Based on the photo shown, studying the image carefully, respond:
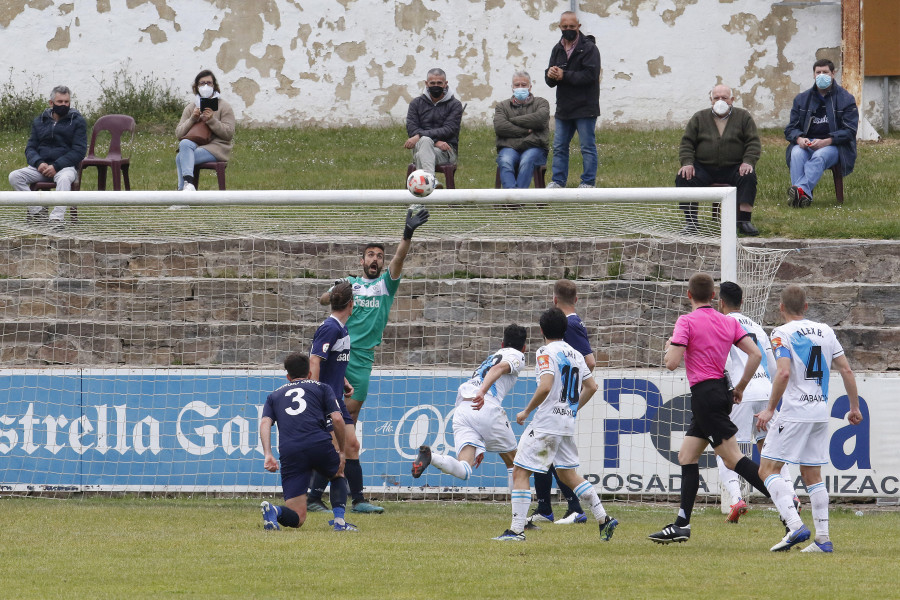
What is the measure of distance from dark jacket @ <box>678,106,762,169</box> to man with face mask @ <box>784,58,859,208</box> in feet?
5.01

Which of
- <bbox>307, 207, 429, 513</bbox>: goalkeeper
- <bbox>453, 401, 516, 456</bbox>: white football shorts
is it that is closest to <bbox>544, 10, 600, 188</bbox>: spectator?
<bbox>307, 207, 429, 513</bbox>: goalkeeper

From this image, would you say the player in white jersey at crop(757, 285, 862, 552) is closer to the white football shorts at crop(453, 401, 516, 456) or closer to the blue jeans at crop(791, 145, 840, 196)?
the white football shorts at crop(453, 401, 516, 456)

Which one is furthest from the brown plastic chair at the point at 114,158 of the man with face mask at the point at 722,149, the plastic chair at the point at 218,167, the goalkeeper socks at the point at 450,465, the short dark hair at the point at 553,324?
the short dark hair at the point at 553,324

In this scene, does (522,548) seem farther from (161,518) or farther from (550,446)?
(161,518)

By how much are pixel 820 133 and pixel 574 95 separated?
317 centimetres

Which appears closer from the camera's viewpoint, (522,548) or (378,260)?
(522,548)

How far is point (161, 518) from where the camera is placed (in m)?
9.27

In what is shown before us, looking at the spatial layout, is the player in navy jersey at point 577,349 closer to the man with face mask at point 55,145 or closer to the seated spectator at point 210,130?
the seated spectator at point 210,130

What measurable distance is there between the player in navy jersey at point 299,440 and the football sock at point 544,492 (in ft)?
5.27

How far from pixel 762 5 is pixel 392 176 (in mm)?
8201

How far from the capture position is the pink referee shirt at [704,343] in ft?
26.2

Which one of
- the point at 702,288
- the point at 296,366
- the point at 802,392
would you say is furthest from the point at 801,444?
the point at 296,366

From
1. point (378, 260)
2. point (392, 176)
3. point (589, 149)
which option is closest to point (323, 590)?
point (378, 260)

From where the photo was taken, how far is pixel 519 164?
47.4 feet
